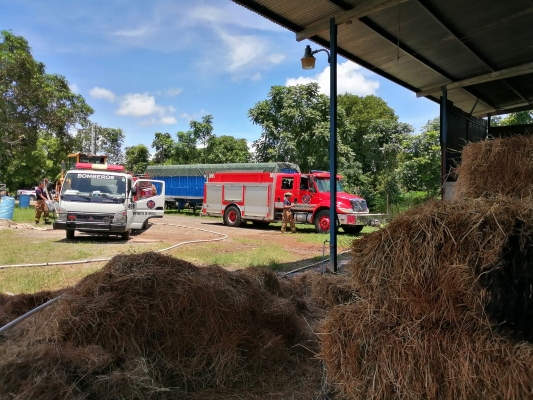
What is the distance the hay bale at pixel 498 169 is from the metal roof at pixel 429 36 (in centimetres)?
280

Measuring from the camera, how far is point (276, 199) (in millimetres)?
16453

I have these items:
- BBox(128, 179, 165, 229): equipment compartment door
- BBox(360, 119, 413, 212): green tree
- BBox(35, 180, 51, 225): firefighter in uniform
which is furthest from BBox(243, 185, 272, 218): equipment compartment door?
BBox(360, 119, 413, 212): green tree

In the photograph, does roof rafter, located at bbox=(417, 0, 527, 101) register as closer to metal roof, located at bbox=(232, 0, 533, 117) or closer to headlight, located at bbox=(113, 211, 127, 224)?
metal roof, located at bbox=(232, 0, 533, 117)

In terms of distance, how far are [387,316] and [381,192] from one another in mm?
23632

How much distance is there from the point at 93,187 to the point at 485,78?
406 inches

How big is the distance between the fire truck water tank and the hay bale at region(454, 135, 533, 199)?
11682 mm

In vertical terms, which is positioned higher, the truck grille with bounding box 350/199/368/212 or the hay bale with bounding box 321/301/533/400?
the truck grille with bounding box 350/199/368/212

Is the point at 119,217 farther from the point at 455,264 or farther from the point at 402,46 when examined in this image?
the point at 455,264

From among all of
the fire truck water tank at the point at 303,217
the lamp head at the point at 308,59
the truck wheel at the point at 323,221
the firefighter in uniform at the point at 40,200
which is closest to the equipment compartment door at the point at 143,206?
the firefighter in uniform at the point at 40,200

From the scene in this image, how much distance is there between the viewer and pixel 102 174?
11133 millimetres

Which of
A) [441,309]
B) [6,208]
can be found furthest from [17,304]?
[6,208]

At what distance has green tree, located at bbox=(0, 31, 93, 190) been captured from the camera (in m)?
22.0

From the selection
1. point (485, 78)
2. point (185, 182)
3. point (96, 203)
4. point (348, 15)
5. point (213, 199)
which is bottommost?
point (96, 203)

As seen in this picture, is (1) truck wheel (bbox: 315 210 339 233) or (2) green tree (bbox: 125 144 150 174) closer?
(1) truck wheel (bbox: 315 210 339 233)
